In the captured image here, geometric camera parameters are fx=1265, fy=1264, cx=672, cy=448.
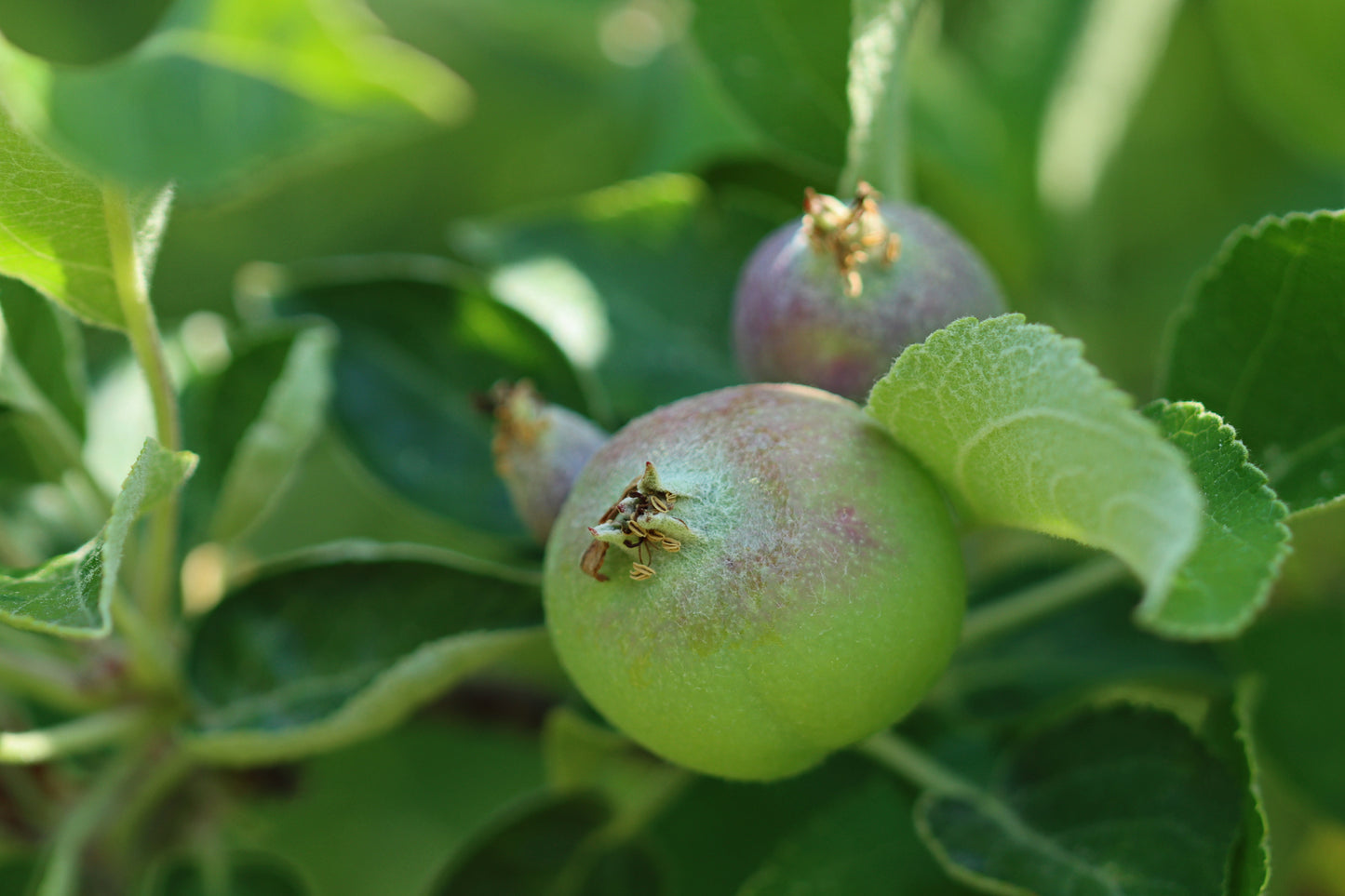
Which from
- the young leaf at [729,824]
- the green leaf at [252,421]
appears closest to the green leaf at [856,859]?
the young leaf at [729,824]

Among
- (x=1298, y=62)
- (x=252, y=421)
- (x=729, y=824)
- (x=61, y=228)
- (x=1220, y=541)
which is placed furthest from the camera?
(x=1298, y=62)

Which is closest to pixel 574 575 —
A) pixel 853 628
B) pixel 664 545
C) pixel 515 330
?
pixel 664 545

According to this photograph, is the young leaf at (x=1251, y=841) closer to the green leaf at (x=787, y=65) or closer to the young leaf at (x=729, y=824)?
the young leaf at (x=729, y=824)

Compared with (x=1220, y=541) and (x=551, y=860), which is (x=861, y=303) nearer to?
(x=1220, y=541)

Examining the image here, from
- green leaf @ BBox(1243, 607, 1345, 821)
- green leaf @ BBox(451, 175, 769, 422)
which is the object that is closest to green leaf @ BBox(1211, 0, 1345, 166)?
green leaf @ BBox(1243, 607, 1345, 821)

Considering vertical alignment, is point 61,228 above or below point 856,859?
above

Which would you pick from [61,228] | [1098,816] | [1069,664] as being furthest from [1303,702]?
[61,228]
